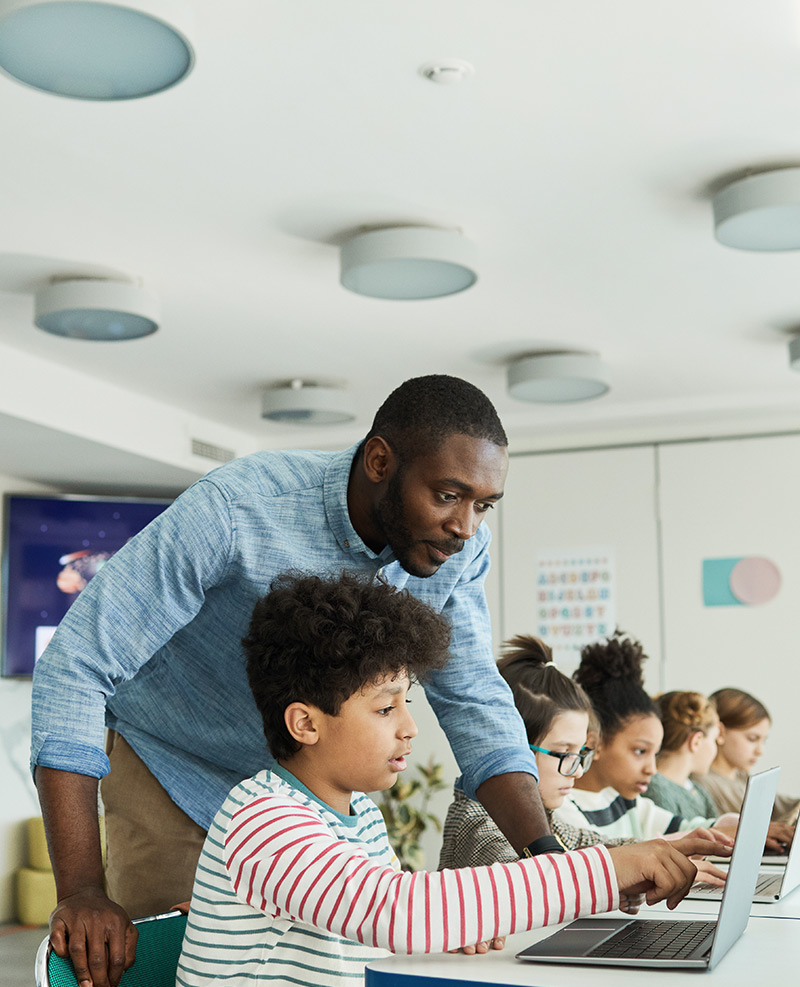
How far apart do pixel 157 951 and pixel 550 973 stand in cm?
50

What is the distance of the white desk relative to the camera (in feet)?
3.18

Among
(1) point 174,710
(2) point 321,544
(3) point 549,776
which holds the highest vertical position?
(2) point 321,544

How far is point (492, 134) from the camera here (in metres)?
2.98

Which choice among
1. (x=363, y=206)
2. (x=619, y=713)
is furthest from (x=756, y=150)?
(x=619, y=713)

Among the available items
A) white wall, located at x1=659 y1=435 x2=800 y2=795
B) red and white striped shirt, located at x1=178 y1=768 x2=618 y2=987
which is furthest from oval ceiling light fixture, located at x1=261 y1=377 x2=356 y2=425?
red and white striped shirt, located at x1=178 y1=768 x2=618 y2=987

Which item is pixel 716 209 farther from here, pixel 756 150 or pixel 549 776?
pixel 549 776

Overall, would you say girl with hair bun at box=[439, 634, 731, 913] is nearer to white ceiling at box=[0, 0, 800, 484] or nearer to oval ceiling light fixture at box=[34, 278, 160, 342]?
white ceiling at box=[0, 0, 800, 484]

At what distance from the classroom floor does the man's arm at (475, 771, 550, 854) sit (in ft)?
10.8

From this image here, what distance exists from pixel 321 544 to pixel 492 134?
5.82 ft

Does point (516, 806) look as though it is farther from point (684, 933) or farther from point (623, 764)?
point (623, 764)

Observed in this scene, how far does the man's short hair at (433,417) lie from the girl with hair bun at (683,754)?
2.11 m

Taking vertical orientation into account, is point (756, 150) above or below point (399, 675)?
above

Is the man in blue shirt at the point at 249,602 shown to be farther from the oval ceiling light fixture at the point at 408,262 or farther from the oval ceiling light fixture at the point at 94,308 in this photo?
the oval ceiling light fixture at the point at 94,308

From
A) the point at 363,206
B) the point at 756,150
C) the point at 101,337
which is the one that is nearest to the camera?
the point at 756,150
